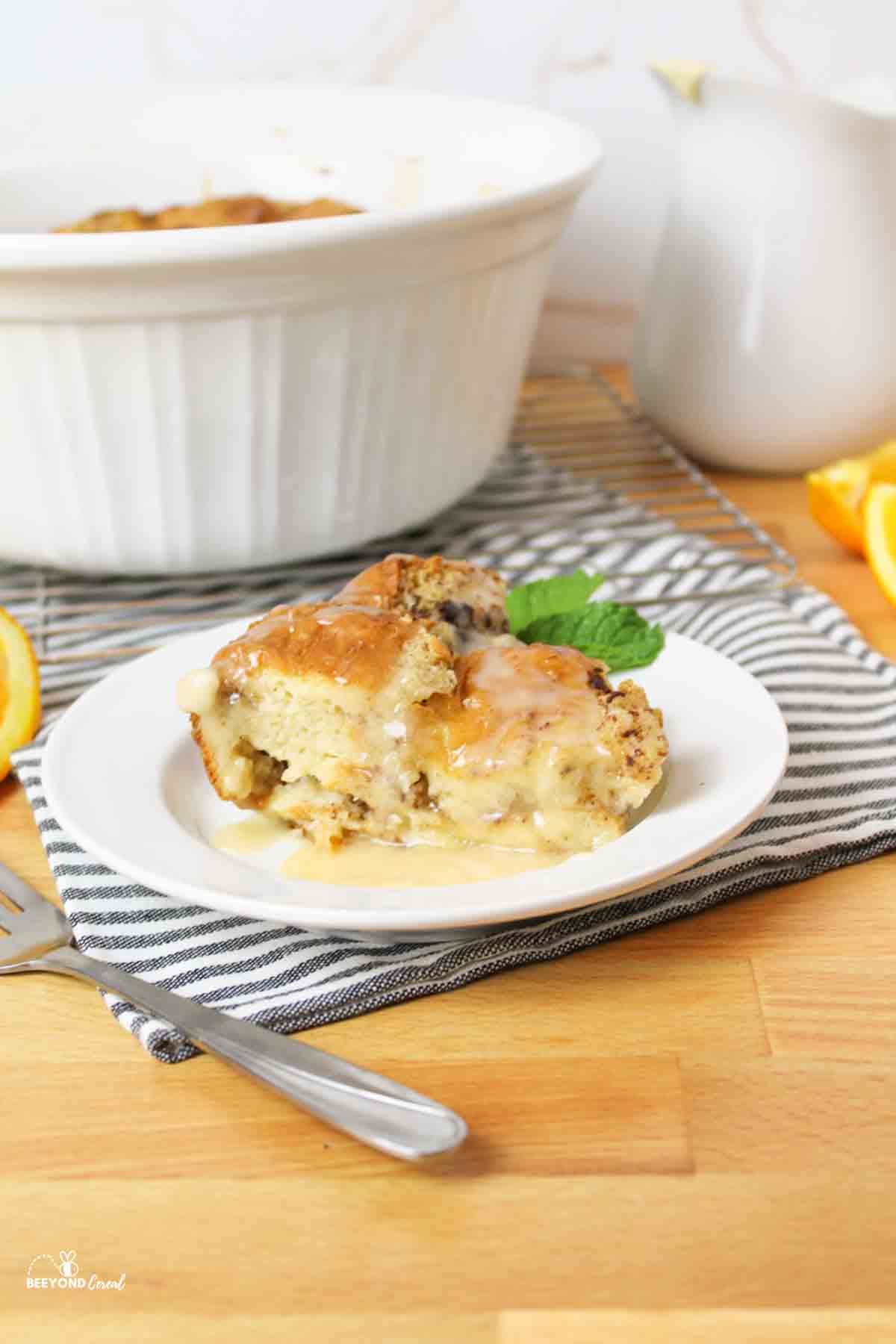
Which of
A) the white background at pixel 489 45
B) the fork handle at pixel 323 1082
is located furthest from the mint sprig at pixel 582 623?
the white background at pixel 489 45

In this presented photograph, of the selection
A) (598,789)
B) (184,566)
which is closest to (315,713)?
(598,789)

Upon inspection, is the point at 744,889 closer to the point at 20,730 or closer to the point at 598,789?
the point at 598,789

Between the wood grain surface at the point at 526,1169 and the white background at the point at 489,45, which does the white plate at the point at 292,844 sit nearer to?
the wood grain surface at the point at 526,1169

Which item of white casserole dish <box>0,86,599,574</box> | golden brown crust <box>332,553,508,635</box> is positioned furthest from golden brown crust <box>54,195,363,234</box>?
golden brown crust <box>332,553,508,635</box>

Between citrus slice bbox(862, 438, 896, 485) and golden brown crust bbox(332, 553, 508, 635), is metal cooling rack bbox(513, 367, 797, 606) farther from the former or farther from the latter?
golden brown crust bbox(332, 553, 508, 635)

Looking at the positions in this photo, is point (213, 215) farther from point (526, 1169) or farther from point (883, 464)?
point (526, 1169)

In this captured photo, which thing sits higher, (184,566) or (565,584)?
(565,584)
